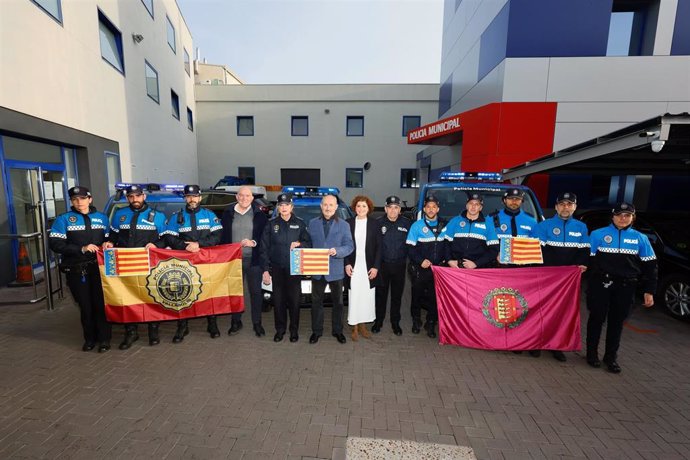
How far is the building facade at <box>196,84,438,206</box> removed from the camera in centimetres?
2286

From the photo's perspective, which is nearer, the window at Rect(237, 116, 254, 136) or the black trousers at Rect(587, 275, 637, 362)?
the black trousers at Rect(587, 275, 637, 362)

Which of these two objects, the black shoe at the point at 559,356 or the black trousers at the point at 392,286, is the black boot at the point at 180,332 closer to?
the black trousers at the point at 392,286

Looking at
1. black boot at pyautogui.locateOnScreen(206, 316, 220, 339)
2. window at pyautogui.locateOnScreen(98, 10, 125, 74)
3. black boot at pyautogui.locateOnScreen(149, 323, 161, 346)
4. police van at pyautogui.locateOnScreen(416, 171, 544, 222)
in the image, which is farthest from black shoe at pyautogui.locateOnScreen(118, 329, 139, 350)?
window at pyautogui.locateOnScreen(98, 10, 125, 74)

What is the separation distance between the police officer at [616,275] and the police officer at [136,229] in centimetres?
573

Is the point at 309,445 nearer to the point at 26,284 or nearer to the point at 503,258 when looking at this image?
the point at 503,258

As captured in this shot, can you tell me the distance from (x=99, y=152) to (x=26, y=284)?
4725mm

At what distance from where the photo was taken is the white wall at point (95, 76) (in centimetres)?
653

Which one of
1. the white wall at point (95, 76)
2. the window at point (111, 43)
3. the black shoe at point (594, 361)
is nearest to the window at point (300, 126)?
the white wall at point (95, 76)

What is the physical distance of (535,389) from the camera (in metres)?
3.51

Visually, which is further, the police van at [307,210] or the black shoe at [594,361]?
the police van at [307,210]

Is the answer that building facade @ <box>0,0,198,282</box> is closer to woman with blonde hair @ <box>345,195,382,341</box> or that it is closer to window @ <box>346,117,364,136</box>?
woman with blonde hair @ <box>345,195,382,341</box>

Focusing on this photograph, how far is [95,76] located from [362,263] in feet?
34.0

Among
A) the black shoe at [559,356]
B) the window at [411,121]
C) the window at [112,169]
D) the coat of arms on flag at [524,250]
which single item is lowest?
the black shoe at [559,356]

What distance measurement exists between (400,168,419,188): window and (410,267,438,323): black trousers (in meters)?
19.3
